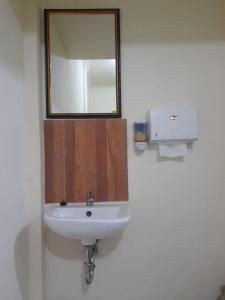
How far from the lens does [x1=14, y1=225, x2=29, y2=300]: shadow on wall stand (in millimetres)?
1283

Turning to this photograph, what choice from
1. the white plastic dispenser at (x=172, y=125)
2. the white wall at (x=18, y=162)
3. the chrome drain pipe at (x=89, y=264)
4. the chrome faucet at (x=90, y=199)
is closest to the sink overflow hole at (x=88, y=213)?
the chrome faucet at (x=90, y=199)

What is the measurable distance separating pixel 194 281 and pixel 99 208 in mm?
847

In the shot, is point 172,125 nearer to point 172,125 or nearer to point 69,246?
point 172,125

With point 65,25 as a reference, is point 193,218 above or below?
below

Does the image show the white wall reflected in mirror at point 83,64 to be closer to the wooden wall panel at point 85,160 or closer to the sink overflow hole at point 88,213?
the wooden wall panel at point 85,160

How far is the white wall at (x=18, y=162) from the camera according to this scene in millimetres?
1162

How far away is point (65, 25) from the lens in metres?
1.55

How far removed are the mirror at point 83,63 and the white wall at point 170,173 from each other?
0.07m

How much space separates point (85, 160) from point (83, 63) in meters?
0.66

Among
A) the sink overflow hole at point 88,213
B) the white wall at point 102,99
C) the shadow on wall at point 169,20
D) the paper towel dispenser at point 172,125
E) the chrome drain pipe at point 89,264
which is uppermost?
the shadow on wall at point 169,20

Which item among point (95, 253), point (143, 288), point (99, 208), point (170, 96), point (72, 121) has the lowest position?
point (143, 288)

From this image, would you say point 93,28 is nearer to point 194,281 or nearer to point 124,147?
point 124,147

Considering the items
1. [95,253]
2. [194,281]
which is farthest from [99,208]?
[194,281]

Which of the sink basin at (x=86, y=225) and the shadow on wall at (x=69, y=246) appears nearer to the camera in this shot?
the sink basin at (x=86, y=225)
